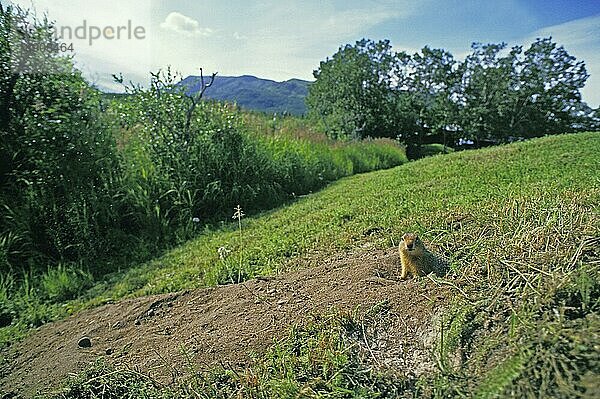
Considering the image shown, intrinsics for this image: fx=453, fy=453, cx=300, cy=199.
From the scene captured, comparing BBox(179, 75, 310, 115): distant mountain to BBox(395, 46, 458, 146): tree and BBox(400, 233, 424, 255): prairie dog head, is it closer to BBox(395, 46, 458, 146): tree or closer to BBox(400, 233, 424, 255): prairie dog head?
BBox(395, 46, 458, 146): tree

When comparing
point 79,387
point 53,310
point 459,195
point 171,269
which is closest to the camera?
point 79,387

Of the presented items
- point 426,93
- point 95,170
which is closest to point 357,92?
point 426,93

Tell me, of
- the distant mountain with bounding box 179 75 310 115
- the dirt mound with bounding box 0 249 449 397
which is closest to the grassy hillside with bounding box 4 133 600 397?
the dirt mound with bounding box 0 249 449 397

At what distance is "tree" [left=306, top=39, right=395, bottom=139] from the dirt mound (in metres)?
18.0

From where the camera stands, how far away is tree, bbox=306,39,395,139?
69.1 feet

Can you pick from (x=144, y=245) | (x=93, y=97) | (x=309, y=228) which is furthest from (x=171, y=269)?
(x=93, y=97)

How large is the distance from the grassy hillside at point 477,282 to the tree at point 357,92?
653 inches

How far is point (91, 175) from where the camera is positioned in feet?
17.5

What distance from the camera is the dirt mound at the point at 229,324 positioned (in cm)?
199

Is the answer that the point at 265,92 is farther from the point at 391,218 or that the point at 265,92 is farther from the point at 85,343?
the point at 85,343

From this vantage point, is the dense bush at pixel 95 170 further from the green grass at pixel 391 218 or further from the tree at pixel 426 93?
the tree at pixel 426 93

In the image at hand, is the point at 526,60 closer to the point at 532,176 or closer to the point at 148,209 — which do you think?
the point at 532,176

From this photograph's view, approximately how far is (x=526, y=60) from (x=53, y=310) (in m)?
23.4

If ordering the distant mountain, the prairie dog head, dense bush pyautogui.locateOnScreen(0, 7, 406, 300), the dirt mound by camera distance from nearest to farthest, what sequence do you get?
the dirt mound < the prairie dog head < dense bush pyautogui.locateOnScreen(0, 7, 406, 300) < the distant mountain
